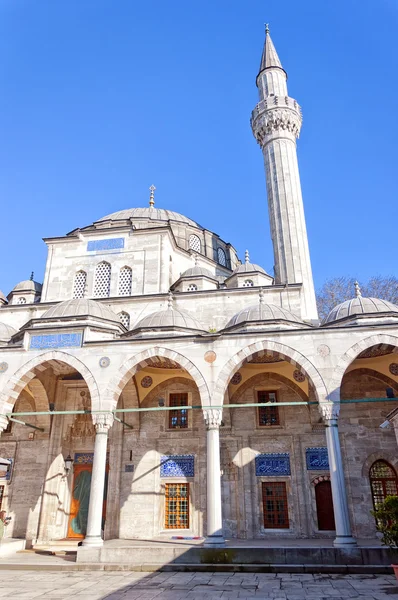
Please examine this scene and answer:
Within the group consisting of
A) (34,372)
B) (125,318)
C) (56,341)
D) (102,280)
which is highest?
(102,280)

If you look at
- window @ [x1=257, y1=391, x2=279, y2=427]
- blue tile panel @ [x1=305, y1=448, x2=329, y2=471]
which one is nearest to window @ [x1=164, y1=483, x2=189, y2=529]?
window @ [x1=257, y1=391, x2=279, y2=427]

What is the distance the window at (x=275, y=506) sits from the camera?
11.0 metres

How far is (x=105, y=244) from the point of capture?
1584 cm

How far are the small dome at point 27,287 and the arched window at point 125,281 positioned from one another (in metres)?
4.11

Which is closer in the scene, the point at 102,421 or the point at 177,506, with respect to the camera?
the point at 102,421

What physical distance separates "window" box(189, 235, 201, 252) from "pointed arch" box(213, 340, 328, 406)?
9.52 m

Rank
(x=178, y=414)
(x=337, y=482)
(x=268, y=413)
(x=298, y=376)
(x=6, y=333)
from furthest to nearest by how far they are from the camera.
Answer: (x=6, y=333)
(x=178, y=414)
(x=268, y=413)
(x=298, y=376)
(x=337, y=482)

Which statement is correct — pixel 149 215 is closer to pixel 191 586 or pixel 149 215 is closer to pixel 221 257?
pixel 221 257

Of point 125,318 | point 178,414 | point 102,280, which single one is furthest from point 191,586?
point 102,280

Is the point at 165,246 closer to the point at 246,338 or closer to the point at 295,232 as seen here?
the point at 295,232

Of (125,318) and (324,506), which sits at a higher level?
(125,318)

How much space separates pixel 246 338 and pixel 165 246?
6.39m

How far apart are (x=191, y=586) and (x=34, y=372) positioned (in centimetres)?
603

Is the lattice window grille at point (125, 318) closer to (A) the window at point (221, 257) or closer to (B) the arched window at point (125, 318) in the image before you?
(B) the arched window at point (125, 318)
